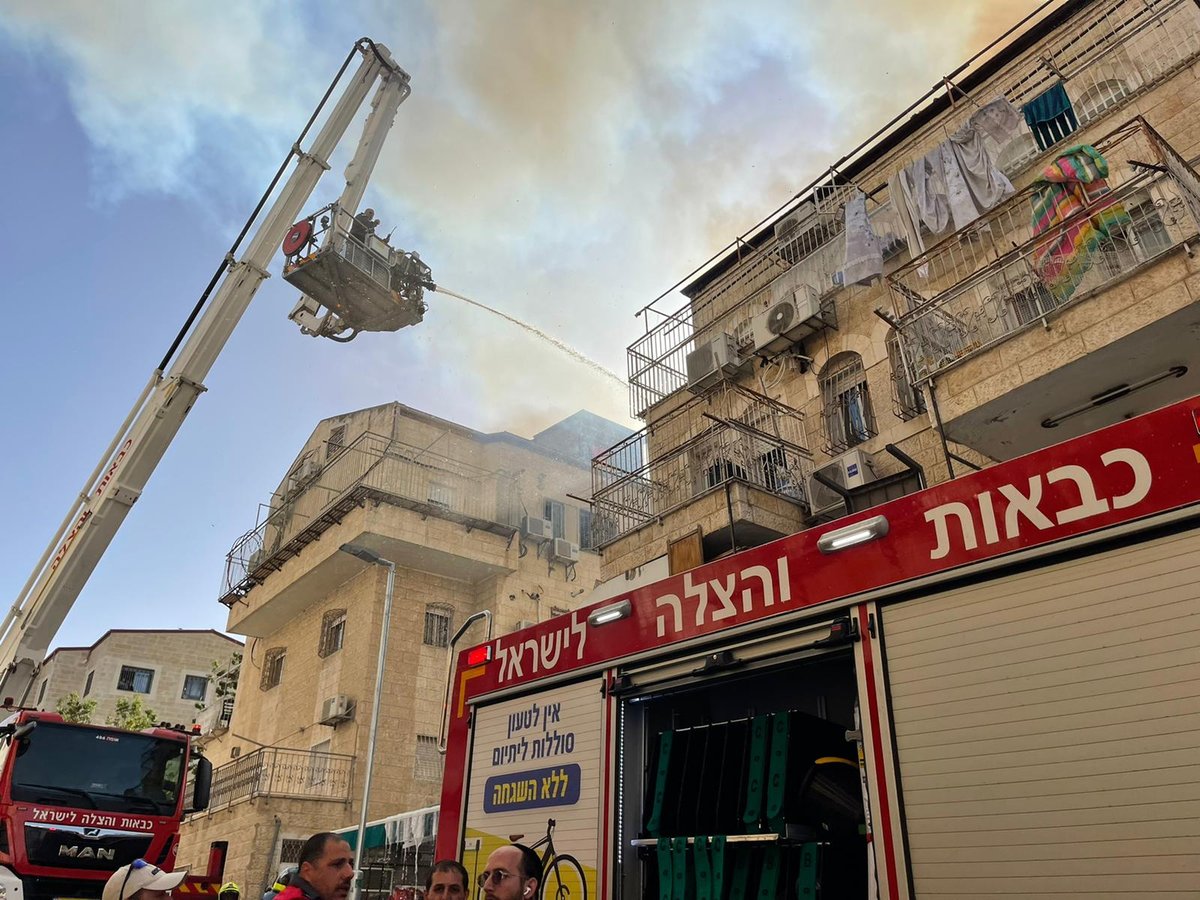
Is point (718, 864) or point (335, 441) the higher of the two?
point (335, 441)

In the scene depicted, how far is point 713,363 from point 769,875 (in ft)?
33.8

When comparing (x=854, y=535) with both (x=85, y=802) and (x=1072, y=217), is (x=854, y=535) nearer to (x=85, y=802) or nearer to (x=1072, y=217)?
(x=1072, y=217)

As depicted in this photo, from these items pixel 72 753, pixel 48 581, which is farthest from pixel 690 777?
pixel 48 581

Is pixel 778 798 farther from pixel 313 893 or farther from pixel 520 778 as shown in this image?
pixel 313 893

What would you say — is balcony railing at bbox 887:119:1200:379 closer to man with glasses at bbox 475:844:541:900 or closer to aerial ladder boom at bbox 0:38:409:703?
man with glasses at bbox 475:844:541:900

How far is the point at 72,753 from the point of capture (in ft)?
29.7

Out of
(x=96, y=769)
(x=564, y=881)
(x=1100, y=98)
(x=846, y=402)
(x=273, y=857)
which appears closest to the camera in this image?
(x=564, y=881)

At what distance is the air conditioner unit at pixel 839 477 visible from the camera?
10.6 metres

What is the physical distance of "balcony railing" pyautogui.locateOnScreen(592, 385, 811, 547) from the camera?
12.0 m

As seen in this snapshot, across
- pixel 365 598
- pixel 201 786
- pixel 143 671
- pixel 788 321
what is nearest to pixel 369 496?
pixel 365 598

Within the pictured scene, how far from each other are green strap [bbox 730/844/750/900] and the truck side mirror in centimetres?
756

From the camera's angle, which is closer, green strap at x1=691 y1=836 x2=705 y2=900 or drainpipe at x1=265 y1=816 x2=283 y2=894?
green strap at x1=691 y1=836 x2=705 y2=900

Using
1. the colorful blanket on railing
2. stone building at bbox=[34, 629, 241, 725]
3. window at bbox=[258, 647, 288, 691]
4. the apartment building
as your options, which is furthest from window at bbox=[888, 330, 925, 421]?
stone building at bbox=[34, 629, 241, 725]

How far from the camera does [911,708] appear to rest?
3742 millimetres
